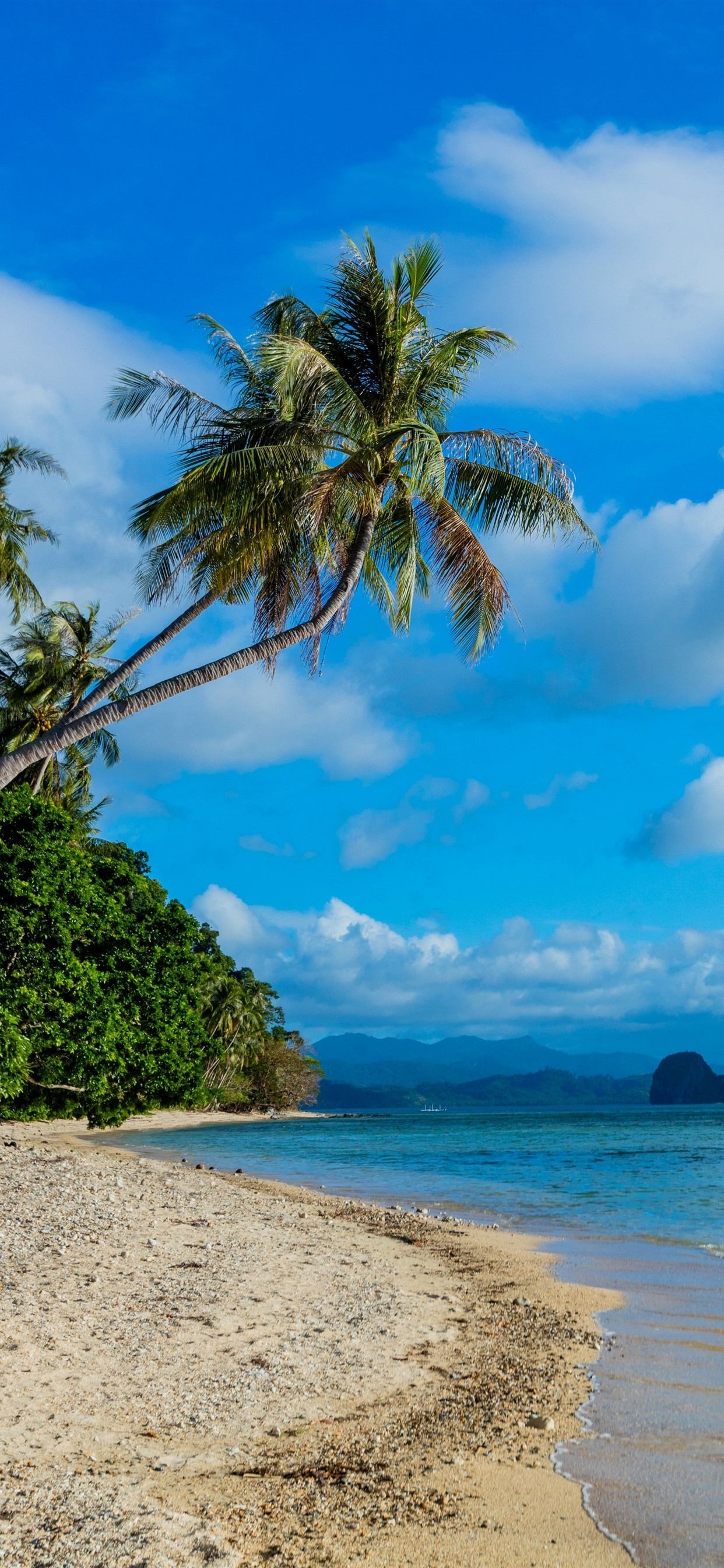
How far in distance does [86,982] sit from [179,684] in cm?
1001

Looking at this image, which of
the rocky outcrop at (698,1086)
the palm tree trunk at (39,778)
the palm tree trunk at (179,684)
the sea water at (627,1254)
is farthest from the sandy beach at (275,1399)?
the rocky outcrop at (698,1086)

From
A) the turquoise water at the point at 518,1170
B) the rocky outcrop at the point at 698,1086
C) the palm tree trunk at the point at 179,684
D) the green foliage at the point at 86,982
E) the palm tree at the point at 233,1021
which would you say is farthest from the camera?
the rocky outcrop at the point at 698,1086

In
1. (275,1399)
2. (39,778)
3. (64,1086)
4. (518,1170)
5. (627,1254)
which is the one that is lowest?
(518,1170)

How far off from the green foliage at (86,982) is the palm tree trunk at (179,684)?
737 centimetres

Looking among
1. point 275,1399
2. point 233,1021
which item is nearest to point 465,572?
point 275,1399

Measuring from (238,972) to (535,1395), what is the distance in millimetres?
68677

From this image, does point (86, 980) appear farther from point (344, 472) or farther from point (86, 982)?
point (344, 472)

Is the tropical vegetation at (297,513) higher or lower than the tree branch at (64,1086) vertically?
higher

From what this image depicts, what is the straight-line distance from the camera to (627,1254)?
1299 centimetres

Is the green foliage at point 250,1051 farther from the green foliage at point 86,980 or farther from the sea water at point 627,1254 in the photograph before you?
the green foliage at point 86,980

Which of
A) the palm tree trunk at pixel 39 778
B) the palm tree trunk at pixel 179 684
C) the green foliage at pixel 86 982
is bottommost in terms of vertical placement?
the green foliage at pixel 86 982

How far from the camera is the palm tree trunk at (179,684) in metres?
12.5

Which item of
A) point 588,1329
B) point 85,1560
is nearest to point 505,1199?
point 588,1329

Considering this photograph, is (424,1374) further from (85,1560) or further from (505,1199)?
(505,1199)
